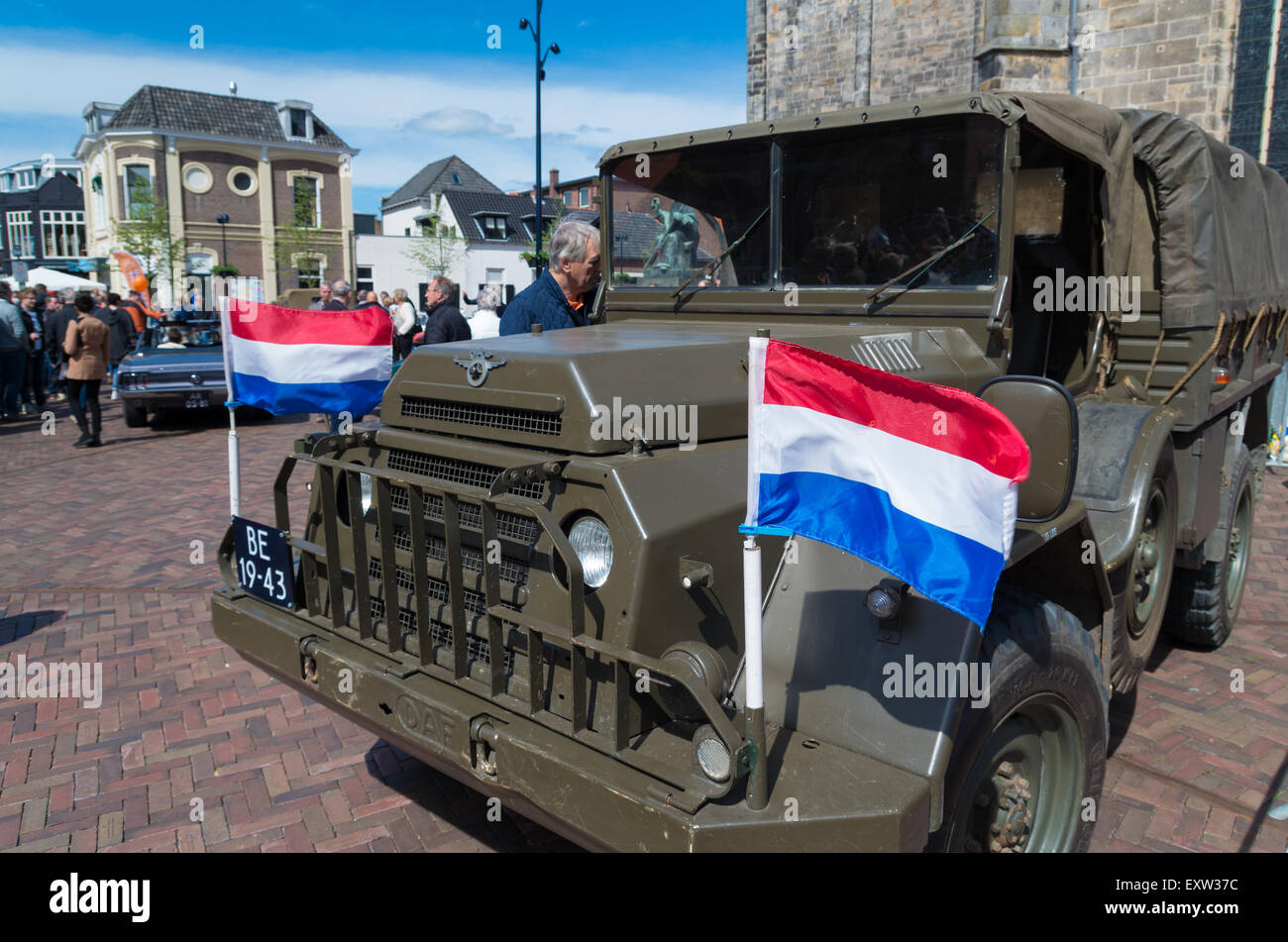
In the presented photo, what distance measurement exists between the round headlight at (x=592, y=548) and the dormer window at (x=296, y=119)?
46484 mm

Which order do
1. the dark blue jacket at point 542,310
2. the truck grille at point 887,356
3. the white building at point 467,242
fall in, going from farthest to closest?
1. the white building at point 467,242
2. the dark blue jacket at point 542,310
3. the truck grille at point 887,356

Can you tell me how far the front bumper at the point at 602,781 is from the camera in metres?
1.97

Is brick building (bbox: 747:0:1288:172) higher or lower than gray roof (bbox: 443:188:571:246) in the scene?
lower

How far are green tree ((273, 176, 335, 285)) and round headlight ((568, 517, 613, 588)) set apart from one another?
137ft

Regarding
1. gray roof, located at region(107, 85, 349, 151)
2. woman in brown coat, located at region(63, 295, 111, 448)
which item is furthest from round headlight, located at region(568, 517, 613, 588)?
gray roof, located at region(107, 85, 349, 151)

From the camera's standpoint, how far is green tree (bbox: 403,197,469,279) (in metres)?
44.3

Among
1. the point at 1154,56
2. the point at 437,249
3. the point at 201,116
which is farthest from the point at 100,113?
the point at 1154,56

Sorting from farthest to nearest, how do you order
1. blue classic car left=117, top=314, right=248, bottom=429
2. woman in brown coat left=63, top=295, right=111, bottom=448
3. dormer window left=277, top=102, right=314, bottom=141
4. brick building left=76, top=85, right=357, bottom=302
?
dormer window left=277, top=102, right=314, bottom=141
brick building left=76, top=85, right=357, bottom=302
blue classic car left=117, top=314, right=248, bottom=429
woman in brown coat left=63, top=295, right=111, bottom=448

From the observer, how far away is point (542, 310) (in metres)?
4.77

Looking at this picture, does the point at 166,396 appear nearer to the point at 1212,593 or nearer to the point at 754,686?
the point at 1212,593

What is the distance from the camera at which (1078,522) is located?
2836 millimetres

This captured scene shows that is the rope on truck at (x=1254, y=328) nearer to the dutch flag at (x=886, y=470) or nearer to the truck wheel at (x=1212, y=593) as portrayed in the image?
the truck wheel at (x=1212, y=593)

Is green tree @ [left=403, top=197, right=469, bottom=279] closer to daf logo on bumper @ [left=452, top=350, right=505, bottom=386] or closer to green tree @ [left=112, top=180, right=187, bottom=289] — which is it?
green tree @ [left=112, top=180, right=187, bottom=289]

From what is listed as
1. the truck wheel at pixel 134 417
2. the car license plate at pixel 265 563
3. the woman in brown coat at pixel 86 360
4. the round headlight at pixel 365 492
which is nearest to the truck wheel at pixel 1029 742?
the round headlight at pixel 365 492
